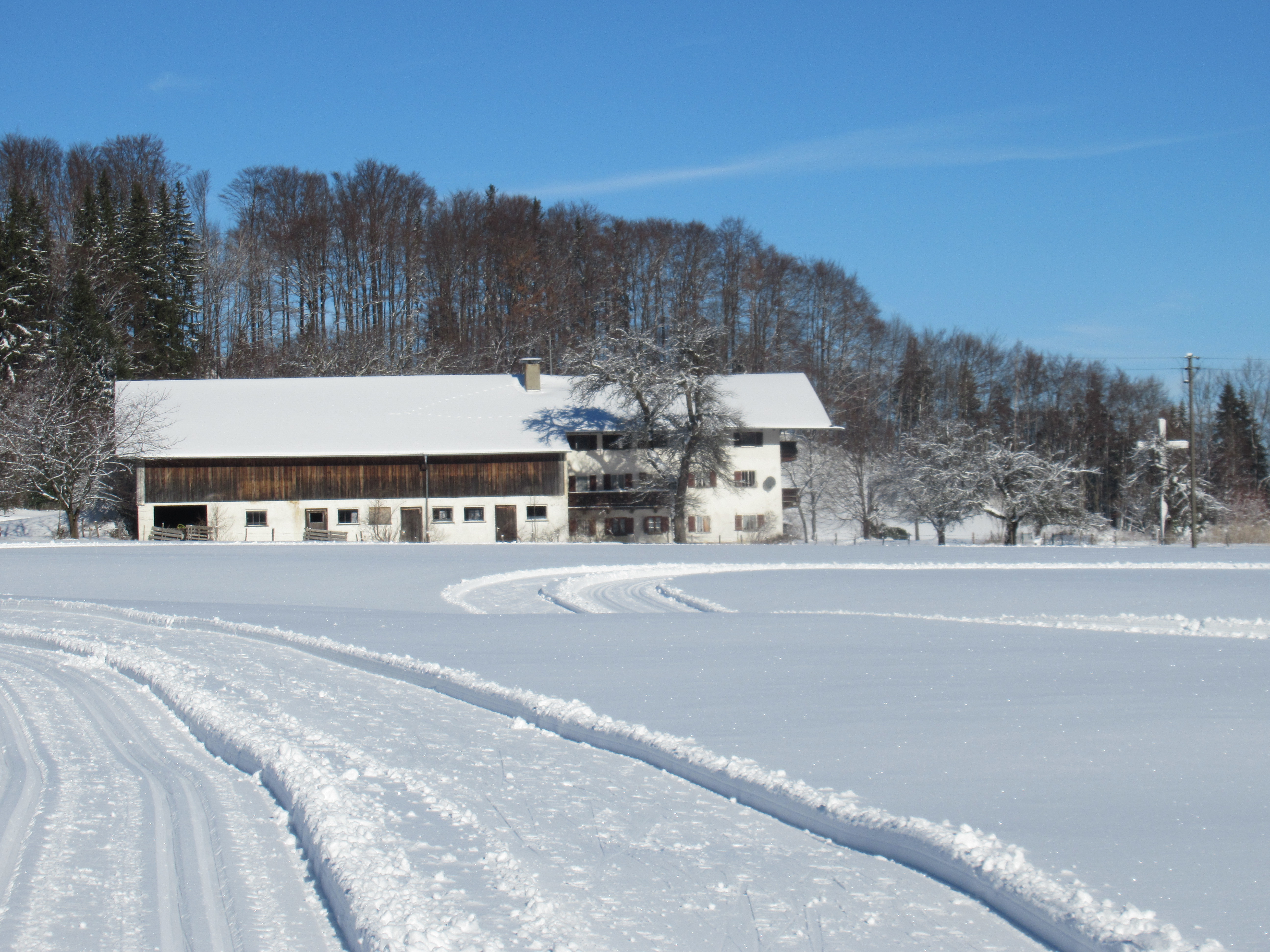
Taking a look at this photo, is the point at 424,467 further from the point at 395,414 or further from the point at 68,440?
the point at 68,440

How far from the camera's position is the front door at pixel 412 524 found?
4706 cm

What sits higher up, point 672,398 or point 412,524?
point 672,398

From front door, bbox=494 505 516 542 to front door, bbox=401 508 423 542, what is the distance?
335 centimetres

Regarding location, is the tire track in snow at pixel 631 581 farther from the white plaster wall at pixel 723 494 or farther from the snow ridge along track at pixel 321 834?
the white plaster wall at pixel 723 494

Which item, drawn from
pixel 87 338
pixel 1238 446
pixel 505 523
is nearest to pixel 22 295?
pixel 87 338

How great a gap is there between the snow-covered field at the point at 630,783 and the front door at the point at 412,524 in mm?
32249

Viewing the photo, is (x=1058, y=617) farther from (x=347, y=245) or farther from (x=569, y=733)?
(x=347, y=245)

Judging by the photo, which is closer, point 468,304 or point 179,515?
point 179,515

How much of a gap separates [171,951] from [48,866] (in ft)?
4.42

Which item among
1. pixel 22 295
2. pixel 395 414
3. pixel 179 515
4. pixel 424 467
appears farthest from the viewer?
pixel 22 295

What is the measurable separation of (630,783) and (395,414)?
147 feet

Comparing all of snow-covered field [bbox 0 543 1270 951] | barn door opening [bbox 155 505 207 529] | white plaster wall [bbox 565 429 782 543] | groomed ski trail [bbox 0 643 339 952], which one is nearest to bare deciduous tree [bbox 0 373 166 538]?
barn door opening [bbox 155 505 207 529]

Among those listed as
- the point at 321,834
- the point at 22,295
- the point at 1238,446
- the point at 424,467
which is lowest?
the point at 321,834

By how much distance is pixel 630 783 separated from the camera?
21.1 feet
